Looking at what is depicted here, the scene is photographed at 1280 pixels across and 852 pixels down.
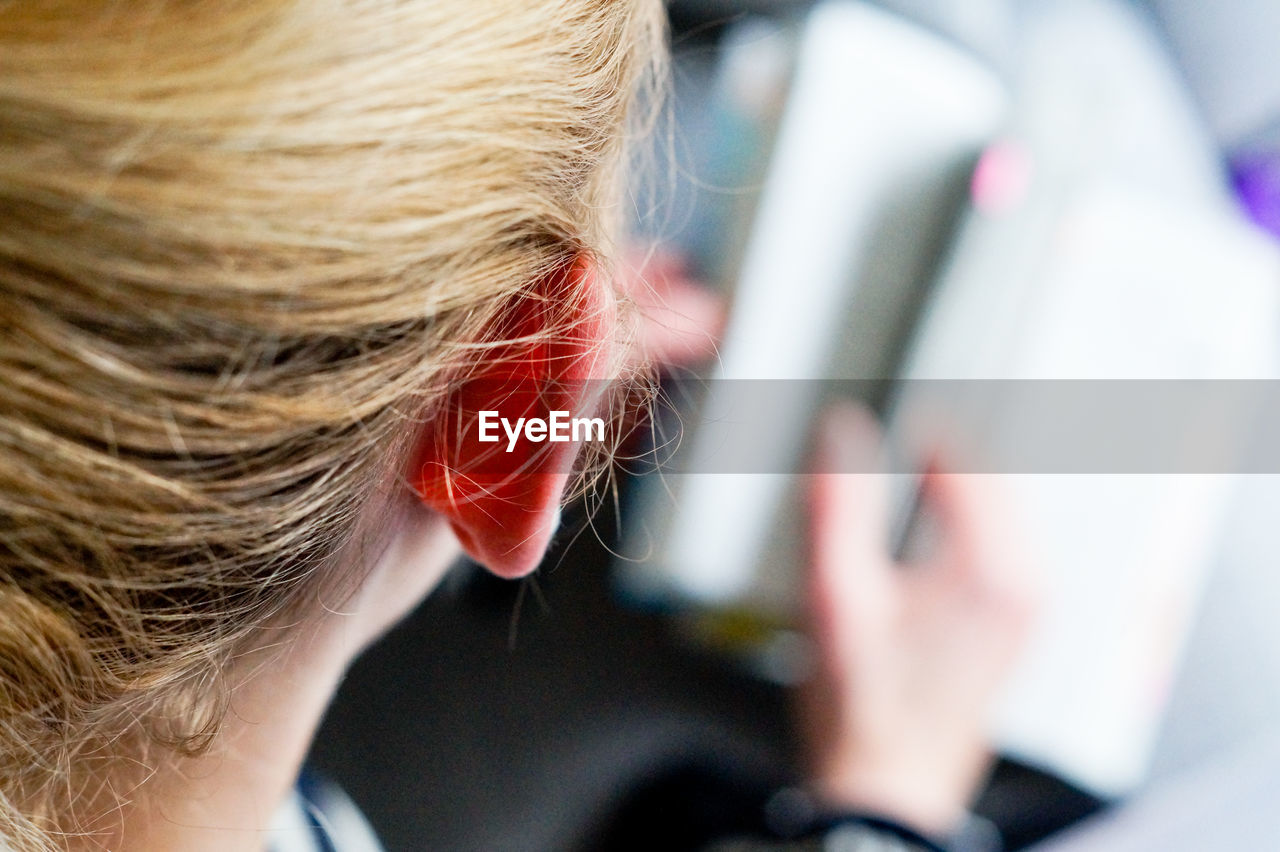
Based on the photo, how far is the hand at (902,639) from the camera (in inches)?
24.9

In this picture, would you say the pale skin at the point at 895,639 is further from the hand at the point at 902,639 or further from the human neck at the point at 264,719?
the human neck at the point at 264,719

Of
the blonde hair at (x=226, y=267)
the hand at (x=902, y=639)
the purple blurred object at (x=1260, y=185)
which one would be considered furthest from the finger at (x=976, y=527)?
the blonde hair at (x=226, y=267)

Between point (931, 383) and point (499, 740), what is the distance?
17.0 inches

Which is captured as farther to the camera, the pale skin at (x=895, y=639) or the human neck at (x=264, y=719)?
the pale skin at (x=895, y=639)

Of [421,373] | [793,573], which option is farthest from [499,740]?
[421,373]

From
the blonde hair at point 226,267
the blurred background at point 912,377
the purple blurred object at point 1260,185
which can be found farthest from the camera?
the purple blurred object at point 1260,185

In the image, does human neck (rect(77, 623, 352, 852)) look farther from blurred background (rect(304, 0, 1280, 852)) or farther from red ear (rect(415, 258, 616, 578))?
blurred background (rect(304, 0, 1280, 852))

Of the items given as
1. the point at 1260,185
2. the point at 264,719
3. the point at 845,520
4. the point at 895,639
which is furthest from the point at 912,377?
the point at 264,719

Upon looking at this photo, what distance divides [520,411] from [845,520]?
1.31 feet

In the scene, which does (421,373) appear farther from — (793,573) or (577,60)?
(793,573)

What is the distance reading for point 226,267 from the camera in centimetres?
20

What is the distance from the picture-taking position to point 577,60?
264 millimetres

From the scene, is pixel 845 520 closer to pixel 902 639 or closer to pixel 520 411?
pixel 902 639

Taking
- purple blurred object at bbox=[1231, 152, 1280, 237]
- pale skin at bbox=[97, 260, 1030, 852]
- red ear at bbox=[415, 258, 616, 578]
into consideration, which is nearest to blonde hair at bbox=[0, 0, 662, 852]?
red ear at bbox=[415, 258, 616, 578]
